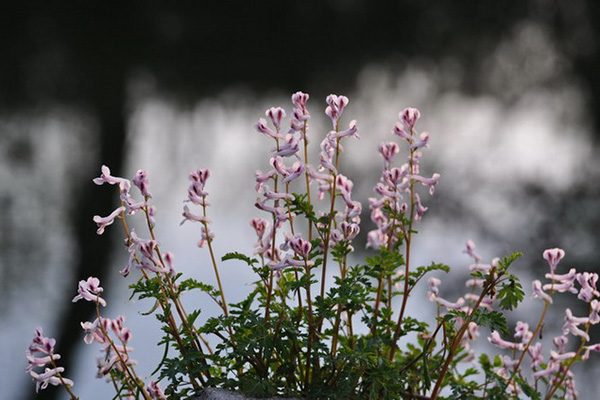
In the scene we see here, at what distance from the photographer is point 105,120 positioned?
357 cm

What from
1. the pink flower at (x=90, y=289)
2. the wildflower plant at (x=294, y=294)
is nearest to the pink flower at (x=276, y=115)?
the wildflower plant at (x=294, y=294)

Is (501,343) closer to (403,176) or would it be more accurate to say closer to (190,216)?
(403,176)

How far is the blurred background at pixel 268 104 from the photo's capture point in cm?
337

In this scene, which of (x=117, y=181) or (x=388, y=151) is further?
(x=388, y=151)

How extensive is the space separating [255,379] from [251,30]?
3047 millimetres

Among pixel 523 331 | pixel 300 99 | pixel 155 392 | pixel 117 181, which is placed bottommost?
pixel 155 392

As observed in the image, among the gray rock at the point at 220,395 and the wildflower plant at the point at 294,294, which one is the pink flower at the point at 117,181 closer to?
the wildflower plant at the point at 294,294

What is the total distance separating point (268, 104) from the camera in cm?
417

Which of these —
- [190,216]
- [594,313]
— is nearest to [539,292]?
[594,313]

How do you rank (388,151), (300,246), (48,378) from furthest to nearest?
(388,151), (48,378), (300,246)

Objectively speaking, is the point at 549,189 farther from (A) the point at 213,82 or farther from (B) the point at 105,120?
(B) the point at 105,120

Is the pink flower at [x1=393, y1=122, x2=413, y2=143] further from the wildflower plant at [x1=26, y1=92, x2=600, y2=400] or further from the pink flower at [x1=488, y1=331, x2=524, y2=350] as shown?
the pink flower at [x1=488, y1=331, x2=524, y2=350]

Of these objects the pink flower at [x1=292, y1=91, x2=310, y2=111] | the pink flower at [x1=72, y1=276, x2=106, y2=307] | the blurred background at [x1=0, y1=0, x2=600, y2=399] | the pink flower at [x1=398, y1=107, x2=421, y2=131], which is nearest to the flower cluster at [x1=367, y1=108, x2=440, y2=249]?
the pink flower at [x1=398, y1=107, x2=421, y2=131]

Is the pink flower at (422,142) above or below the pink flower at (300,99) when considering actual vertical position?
above
